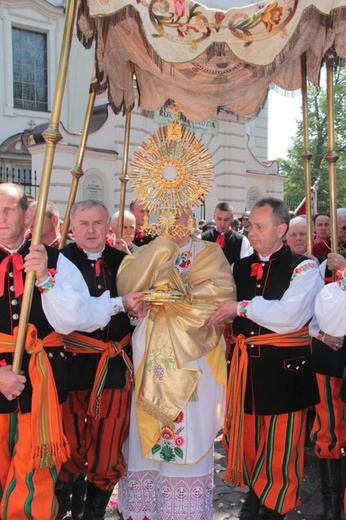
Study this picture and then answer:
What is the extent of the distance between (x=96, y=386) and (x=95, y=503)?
2.40ft

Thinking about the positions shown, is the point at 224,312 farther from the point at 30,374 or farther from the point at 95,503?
the point at 95,503

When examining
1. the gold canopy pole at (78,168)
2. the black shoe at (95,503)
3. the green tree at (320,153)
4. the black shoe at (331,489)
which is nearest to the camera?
the black shoe at (95,503)

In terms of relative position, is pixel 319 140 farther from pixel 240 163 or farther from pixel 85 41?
pixel 85 41

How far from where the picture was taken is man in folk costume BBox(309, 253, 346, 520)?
10.4 ft

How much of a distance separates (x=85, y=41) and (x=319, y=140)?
16.2m

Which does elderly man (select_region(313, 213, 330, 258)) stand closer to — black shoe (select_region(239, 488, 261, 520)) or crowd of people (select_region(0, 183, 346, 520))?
crowd of people (select_region(0, 183, 346, 520))

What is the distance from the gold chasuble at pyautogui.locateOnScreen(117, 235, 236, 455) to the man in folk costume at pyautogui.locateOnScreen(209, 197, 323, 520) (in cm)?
11

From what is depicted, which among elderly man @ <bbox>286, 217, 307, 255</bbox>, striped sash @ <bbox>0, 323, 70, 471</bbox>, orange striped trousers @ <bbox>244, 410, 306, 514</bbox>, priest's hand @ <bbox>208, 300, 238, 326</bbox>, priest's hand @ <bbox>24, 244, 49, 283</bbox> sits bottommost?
orange striped trousers @ <bbox>244, 410, 306, 514</bbox>

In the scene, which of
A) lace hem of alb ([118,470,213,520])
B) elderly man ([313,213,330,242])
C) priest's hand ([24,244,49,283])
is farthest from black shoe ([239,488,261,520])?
elderly man ([313,213,330,242])

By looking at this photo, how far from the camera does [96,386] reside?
10.0 feet

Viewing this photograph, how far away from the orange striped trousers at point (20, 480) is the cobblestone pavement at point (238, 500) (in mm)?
1000

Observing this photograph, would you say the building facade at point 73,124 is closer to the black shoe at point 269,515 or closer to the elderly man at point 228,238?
the elderly man at point 228,238

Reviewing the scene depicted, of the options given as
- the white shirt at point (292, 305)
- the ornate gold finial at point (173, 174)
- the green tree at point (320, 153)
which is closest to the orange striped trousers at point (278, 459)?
the white shirt at point (292, 305)

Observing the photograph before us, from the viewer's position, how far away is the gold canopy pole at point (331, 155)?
10.7 ft
